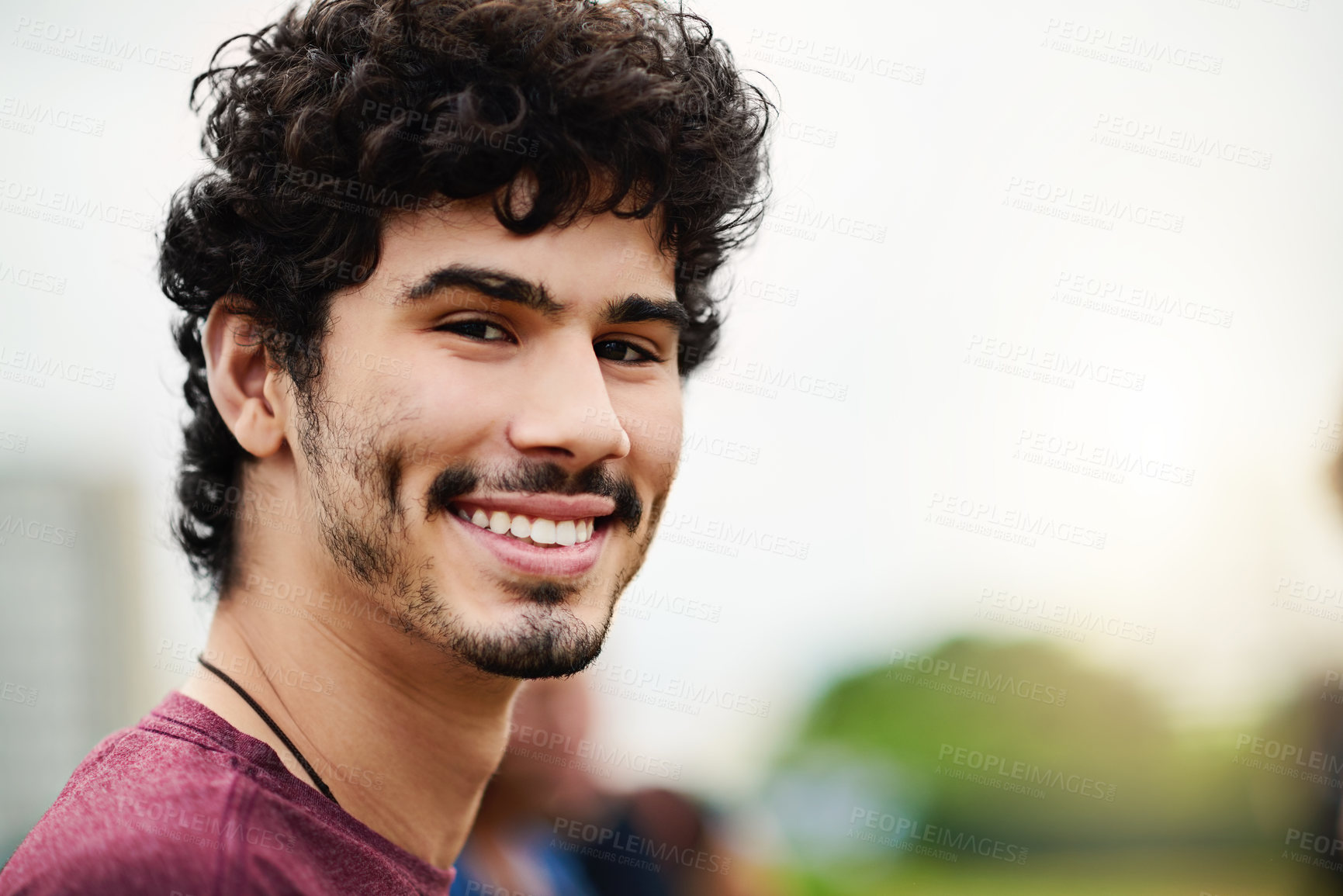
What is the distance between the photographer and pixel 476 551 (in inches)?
72.9

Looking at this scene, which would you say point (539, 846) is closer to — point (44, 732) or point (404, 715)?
point (404, 715)

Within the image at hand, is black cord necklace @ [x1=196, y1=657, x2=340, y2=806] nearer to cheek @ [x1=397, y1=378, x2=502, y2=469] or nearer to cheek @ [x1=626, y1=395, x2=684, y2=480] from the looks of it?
cheek @ [x1=397, y1=378, x2=502, y2=469]

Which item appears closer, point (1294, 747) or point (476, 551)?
point (476, 551)

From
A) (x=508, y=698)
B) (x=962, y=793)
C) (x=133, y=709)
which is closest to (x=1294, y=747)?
(x=508, y=698)

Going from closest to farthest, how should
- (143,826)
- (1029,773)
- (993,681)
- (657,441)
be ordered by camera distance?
(143,826)
(657,441)
(1029,773)
(993,681)

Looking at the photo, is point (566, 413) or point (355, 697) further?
point (355, 697)

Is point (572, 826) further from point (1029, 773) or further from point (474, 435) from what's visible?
point (1029, 773)

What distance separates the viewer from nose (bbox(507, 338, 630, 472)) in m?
1.83

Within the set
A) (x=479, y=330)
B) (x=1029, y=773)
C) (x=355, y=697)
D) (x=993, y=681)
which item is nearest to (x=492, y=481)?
(x=479, y=330)

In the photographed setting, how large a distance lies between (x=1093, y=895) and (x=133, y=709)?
12.1 m

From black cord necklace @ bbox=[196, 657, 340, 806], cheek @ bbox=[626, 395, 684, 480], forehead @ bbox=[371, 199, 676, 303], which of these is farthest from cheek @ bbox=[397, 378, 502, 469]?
black cord necklace @ bbox=[196, 657, 340, 806]

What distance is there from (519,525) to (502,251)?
1.82 feet

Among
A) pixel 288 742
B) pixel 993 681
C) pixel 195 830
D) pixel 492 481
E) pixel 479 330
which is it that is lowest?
pixel 993 681

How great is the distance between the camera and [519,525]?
1873 mm
